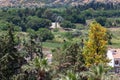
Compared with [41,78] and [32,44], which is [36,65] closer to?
[41,78]

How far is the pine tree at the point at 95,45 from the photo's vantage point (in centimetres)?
4447

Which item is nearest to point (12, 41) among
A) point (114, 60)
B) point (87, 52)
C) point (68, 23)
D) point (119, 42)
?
point (87, 52)

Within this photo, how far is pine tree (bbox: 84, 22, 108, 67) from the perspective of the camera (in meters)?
44.5

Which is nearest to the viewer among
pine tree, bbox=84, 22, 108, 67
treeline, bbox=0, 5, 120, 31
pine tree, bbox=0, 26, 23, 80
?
pine tree, bbox=0, 26, 23, 80

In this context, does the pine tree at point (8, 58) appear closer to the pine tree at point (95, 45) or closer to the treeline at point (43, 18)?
the pine tree at point (95, 45)

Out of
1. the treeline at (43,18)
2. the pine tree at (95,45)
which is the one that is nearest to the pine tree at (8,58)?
the pine tree at (95,45)

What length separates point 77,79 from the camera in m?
32.1

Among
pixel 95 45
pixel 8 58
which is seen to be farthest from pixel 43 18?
pixel 8 58

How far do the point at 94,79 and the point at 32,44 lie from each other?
20.0m

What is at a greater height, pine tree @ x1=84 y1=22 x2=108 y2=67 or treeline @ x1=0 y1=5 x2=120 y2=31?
pine tree @ x1=84 y1=22 x2=108 y2=67

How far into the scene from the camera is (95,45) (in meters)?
45.0

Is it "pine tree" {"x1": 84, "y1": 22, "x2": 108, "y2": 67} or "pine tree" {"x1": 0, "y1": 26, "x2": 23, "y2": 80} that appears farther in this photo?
"pine tree" {"x1": 84, "y1": 22, "x2": 108, "y2": 67}

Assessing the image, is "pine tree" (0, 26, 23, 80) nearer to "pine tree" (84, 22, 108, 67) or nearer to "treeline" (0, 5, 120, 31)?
"pine tree" (84, 22, 108, 67)

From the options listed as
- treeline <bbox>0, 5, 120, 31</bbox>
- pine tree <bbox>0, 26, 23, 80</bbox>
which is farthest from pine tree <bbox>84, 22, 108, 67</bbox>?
treeline <bbox>0, 5, 120, 31</bbox>
